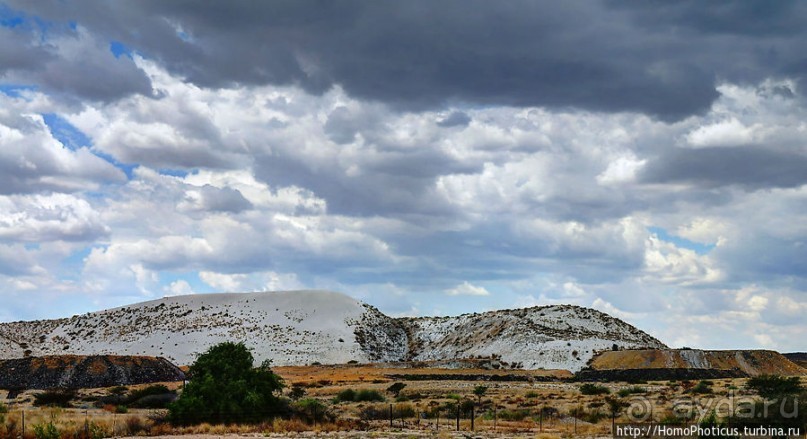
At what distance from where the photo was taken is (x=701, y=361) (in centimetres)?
9475

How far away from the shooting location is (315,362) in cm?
12619

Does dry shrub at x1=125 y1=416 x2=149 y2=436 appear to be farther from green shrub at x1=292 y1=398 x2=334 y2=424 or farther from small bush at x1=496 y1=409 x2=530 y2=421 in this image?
small bush at x1=496 y1=409 x2=530 y2=421

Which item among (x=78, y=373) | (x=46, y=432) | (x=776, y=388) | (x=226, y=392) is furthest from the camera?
(x=78, y=373)

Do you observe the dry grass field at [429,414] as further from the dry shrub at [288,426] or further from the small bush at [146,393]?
the small bush at [146,393]

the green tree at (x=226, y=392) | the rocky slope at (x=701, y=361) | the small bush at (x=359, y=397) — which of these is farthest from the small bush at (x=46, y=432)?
the rocky slope at (x=701, y=361)

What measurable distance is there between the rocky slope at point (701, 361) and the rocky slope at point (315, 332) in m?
8.83

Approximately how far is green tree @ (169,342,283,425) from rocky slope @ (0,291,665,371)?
6656 cm

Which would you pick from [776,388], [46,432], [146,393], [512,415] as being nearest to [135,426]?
[46,432]

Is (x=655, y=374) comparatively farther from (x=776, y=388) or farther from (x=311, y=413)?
(x=311, y=413)

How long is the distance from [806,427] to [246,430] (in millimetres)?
24121

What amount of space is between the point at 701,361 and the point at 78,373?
67.6 m

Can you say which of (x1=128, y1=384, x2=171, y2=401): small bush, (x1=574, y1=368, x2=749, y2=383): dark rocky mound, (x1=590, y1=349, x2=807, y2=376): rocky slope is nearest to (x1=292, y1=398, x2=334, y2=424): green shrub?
(x1=128, y1=384, x2=171, y2=401): small bush

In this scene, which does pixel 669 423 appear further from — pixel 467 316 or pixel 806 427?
pixel 467 316

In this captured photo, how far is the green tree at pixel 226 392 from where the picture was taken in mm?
42188
